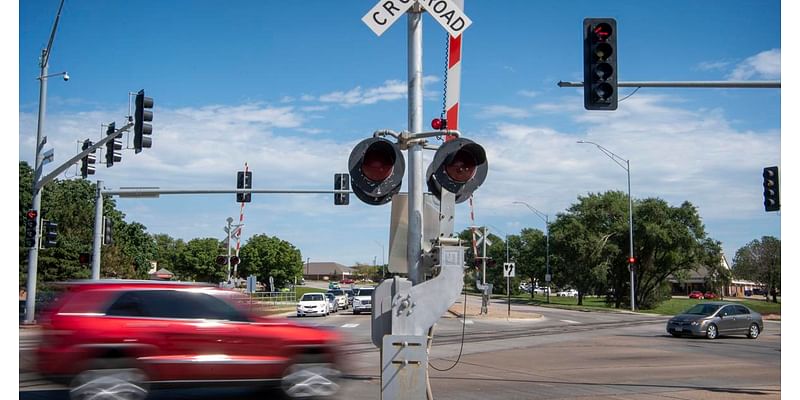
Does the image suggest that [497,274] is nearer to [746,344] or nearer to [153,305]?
[746,344]

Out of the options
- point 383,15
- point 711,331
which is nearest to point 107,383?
point 383,15

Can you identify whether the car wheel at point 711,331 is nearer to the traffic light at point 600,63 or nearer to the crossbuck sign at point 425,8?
the traffic light at point 600,63

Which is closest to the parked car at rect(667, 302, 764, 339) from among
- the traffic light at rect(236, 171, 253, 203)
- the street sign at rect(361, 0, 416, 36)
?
the traffic light at rect(236, 171, 253, 203)

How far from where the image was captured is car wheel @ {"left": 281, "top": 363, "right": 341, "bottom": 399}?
1006cm

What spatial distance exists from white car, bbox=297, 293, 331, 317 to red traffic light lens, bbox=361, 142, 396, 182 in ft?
112

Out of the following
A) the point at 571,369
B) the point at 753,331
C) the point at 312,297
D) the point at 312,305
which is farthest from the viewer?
the point at 312,297

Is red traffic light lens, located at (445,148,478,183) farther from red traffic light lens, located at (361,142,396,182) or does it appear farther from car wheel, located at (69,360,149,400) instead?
car wheel, located at (69,360,149,400)

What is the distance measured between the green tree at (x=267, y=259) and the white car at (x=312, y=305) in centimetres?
5322

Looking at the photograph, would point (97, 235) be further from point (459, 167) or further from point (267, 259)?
point (267, 259)

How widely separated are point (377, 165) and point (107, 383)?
193 inches

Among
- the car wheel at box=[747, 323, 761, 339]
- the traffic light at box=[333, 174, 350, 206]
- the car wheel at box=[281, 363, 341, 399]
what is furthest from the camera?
the traffic light at box=[333, 174, 350, 206]

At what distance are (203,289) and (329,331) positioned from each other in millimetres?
2044

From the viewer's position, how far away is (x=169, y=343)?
30.0 feet

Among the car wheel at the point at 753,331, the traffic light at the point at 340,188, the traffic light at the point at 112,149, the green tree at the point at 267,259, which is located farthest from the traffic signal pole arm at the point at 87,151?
the green tree at the point at 267,259
